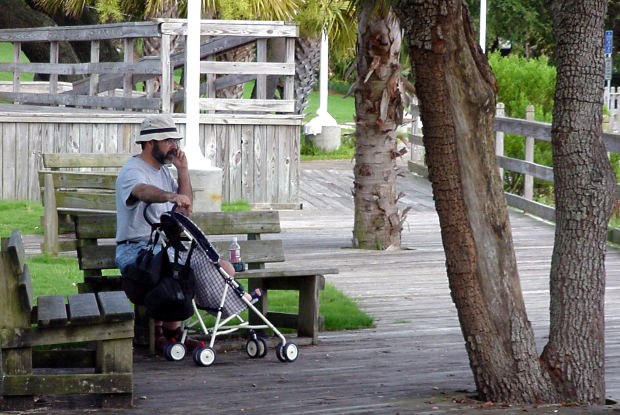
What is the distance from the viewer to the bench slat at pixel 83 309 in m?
6.38

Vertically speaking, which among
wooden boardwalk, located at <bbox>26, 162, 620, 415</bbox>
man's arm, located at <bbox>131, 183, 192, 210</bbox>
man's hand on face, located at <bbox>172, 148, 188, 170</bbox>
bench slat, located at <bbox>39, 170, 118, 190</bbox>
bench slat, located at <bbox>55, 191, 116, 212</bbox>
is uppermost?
man's hand on face, located at <bbox>172, 148, 188, 170</bbox>

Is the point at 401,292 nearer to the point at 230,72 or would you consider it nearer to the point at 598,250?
the point at 598,250

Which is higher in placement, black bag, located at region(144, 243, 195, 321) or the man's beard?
the man's beard

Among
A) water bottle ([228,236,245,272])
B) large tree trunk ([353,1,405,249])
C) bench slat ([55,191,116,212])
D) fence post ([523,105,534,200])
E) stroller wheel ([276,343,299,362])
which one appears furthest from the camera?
fence post ([523,105,534,200])

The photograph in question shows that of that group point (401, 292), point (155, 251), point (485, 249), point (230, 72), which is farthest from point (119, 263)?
point (230, 72)

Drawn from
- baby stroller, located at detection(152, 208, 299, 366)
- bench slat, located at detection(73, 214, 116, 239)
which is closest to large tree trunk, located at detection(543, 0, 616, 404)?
baby stroller, located at detection(152, 208, 299, 366)

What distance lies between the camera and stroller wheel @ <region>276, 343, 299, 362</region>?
7.85 meters

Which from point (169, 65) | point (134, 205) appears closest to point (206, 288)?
point (134, 205)

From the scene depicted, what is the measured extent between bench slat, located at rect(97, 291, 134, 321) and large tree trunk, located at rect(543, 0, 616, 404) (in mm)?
2149

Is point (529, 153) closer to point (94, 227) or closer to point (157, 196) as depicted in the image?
point (94, 227)

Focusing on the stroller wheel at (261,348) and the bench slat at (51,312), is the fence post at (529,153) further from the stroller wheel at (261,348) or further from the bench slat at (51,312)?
the bench slat at (51,312)

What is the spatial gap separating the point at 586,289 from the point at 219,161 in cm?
1125

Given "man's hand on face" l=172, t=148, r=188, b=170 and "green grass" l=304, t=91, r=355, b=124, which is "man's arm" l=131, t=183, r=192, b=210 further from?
"green grass" l=304, t=91, r=355, b=124

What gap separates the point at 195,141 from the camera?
15.2 metres
